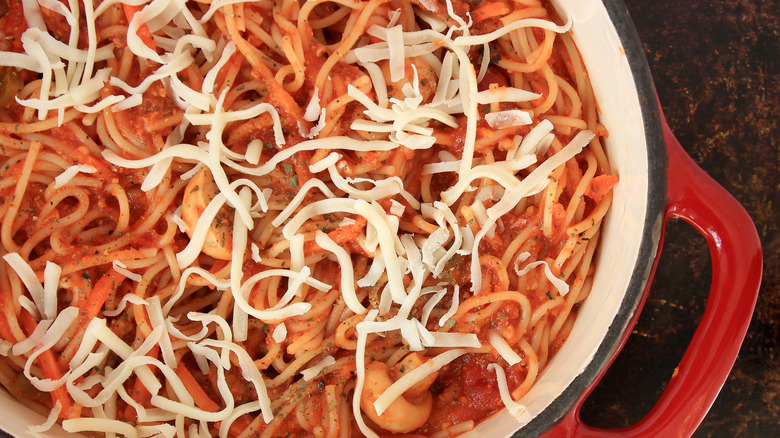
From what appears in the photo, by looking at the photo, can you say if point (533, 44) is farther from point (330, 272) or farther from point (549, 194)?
point (330, 272)

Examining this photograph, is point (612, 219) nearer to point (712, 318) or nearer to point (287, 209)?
point (712, 318)

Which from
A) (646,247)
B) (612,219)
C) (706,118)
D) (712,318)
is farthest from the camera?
(706,118)

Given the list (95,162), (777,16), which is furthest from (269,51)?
(777,16)

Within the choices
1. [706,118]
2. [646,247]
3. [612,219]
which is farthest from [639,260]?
[706,118]

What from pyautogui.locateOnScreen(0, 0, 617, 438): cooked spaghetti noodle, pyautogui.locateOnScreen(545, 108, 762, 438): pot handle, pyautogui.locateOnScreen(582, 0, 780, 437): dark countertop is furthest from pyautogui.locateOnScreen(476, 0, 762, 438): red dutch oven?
pyautogui.locateOnScreen(582, 0, 780, 437): dark countertop

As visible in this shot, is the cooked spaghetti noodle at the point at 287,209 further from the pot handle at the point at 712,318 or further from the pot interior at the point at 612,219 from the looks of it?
the pot handle at the point at 712,318

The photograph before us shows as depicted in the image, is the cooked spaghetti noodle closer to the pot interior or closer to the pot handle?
the pot interior
